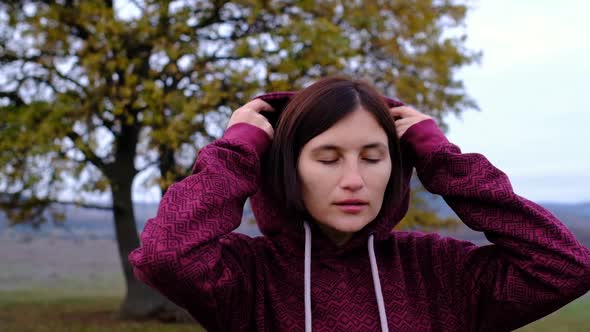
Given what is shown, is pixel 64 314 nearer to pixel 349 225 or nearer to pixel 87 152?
pixel 87 152

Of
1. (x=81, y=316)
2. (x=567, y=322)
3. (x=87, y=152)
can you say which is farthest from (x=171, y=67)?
(x=567, y=322)

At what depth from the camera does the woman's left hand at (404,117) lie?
2.07 meters

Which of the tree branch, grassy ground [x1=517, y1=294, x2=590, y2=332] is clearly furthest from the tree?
grassy ground [x1=517, y1=294, x2=590, y2=332]

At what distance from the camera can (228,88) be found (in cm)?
933

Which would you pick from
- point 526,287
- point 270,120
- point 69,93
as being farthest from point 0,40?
point 526,287

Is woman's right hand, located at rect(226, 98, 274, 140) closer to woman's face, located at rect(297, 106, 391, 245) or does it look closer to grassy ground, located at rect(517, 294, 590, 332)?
woman's face, located at rect(297, 106, 391, 245)

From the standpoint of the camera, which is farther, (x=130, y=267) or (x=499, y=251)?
(x=130, y=267)

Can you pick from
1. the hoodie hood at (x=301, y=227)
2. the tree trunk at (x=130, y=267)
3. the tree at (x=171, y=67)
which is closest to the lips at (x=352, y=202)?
the hoodie hood at (x=301, y=227)

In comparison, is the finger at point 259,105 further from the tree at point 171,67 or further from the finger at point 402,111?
the tree at point 171,67

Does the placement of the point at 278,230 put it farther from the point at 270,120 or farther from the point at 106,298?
the point at 106,298

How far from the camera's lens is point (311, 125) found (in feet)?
6.14

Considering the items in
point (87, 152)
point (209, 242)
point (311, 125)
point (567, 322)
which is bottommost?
point (567, 322)

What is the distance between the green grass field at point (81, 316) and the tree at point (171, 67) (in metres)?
1.89

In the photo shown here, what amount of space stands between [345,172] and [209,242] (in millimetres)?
426
